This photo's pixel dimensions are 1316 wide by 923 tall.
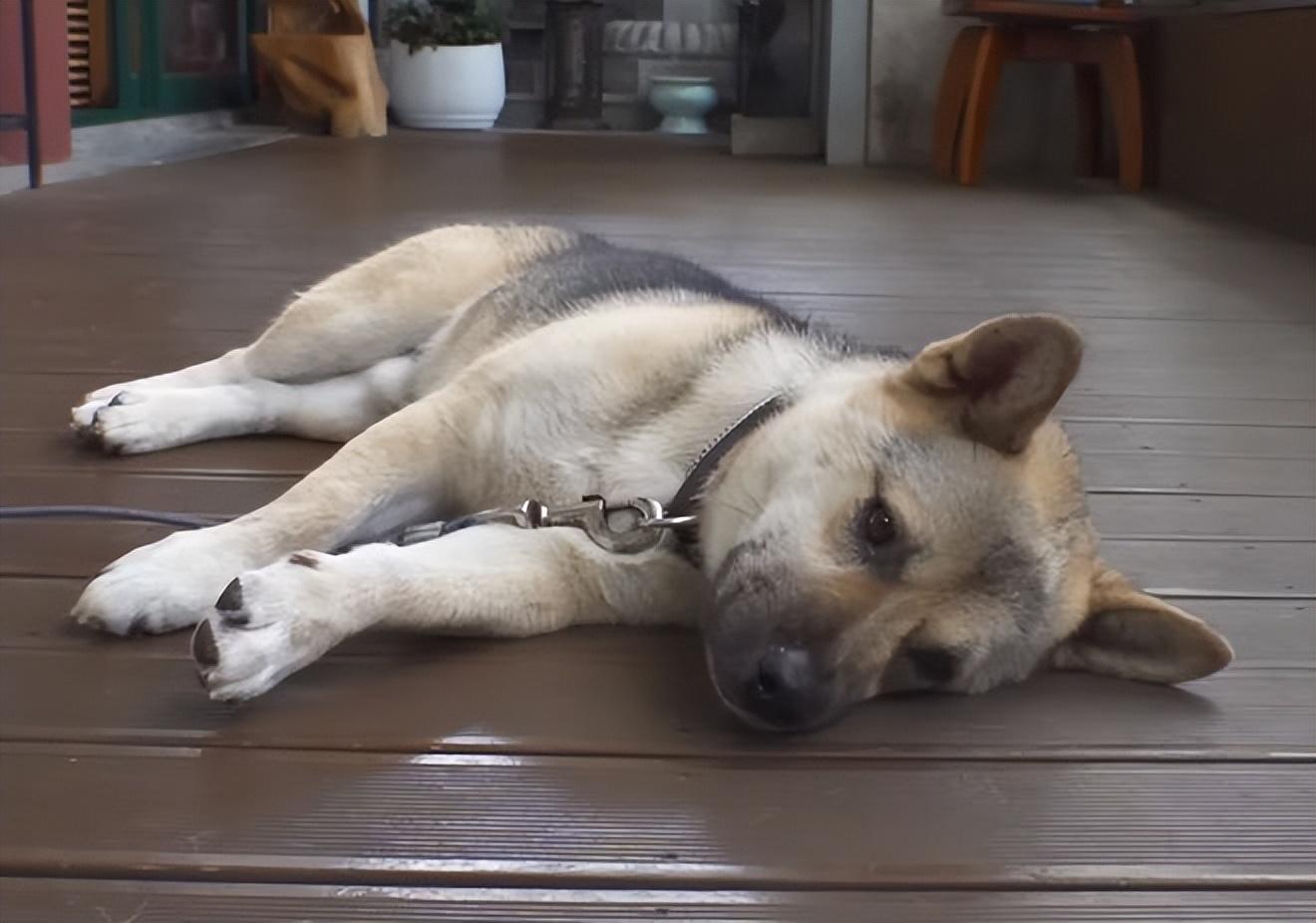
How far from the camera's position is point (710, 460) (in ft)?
5.92

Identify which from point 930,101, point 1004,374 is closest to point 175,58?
point 930,101

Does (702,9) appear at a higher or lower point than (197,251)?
higher

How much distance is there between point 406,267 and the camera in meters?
2.64

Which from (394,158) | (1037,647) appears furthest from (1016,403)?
(394,158)

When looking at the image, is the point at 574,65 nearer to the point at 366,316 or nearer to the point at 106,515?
the point at 366,316

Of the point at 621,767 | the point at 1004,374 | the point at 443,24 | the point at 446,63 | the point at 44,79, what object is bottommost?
the point at 621,767

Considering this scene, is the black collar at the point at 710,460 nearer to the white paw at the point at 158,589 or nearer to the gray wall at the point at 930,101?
the white paw at the point at 158,589

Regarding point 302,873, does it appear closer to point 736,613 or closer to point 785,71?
point 736,613

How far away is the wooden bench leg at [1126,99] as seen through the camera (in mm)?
6941

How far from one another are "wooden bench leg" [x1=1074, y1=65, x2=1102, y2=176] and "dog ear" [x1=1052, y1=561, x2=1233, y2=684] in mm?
6568

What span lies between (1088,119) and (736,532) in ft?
22.4

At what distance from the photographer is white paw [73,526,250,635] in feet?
5.36

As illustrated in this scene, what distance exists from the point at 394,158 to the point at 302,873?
6.98m

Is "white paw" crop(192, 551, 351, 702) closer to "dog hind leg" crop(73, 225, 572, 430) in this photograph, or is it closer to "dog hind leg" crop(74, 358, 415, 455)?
"dog hind leg" crop(74, 358, 415, 455)
